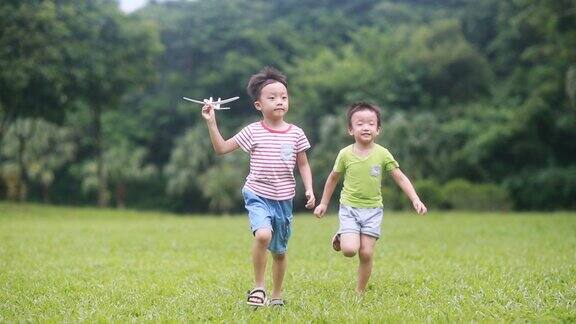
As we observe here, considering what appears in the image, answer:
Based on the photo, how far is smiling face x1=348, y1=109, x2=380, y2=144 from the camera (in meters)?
6.80

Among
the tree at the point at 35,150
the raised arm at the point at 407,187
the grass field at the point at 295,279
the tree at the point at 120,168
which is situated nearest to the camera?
the grass field at the point at 295,279

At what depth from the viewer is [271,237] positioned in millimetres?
6305

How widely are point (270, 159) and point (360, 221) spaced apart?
3.88 feet

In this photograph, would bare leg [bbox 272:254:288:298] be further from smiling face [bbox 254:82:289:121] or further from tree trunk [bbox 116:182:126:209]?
tree trunk [bbox 116:182:126:209]

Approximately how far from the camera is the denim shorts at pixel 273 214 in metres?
6.27

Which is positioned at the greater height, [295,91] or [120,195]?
[295,91]

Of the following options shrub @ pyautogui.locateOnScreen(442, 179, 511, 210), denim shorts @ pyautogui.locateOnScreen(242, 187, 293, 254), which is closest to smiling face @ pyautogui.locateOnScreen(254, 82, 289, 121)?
denim shorts @ pyautogui.locateOnScreen(242, 187, 293, 254)

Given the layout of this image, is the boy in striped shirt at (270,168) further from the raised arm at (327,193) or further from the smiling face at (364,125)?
the smiling face at (364,125)

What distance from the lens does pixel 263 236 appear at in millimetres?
6141

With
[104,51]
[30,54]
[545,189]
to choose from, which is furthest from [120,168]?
[545,189]

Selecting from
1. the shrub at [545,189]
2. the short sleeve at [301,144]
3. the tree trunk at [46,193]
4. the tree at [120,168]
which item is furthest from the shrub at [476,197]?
the tree trunk at [46,193]

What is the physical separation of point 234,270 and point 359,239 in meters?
3.07

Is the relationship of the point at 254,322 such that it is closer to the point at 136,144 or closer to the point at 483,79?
the point at 483,79

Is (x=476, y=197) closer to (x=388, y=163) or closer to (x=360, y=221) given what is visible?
(x=388, y=163)
